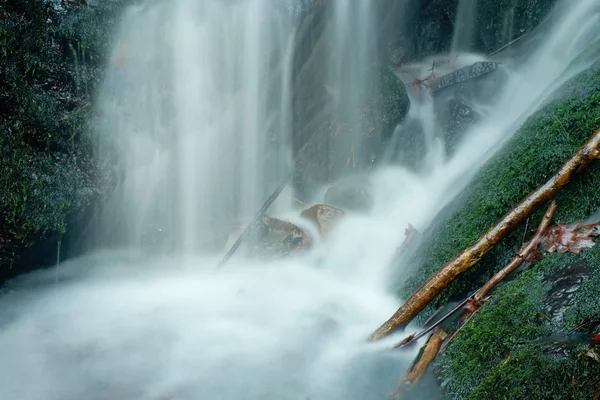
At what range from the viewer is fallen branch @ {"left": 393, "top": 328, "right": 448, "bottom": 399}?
3062mm

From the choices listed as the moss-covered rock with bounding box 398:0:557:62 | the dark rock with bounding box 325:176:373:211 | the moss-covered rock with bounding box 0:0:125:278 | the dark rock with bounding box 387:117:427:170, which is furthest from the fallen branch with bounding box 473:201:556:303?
the moss-covered rock with bounding box 398:0:557:62

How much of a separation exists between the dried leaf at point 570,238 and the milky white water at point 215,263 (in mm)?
1383

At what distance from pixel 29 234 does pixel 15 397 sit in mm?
2242

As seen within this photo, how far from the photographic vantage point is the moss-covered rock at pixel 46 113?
519cm

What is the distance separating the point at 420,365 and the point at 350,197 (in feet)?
16.3

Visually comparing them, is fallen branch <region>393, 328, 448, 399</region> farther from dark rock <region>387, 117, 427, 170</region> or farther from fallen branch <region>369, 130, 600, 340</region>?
dark rock <region>387, 117, 427, 170</region>

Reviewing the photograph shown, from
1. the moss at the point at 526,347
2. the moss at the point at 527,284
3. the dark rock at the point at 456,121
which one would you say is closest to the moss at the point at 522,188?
the moss at the point at 527,284

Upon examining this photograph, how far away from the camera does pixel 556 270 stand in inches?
116

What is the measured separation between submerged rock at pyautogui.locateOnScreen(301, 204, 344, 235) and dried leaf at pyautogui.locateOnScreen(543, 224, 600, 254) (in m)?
4.10

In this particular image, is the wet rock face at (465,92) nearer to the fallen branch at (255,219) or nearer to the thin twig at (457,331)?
the fallen branch at (255,219)

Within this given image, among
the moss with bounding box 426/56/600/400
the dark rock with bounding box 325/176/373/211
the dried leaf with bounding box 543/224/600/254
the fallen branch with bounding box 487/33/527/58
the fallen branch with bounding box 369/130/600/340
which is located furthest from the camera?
the fallen branch with bounding box 487/33/527/58

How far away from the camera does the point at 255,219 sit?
23.9 ft

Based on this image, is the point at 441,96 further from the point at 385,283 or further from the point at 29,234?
the point at 29,234

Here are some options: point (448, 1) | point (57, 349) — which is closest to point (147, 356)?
point (57, 349)
